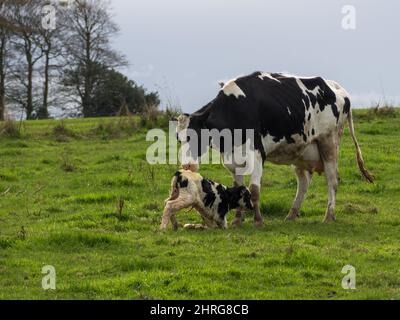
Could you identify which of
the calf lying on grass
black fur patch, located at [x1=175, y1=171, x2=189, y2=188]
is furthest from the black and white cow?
black fur patch, located at [x1=175, y1=171, x2=189, y2=188]

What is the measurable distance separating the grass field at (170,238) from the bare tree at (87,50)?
1175 inches

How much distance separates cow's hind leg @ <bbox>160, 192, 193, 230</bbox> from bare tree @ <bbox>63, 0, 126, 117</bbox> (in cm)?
3816

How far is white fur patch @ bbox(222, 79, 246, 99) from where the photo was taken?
15.3 meters

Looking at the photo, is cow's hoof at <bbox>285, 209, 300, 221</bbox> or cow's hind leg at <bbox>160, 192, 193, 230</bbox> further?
cow's hoof at <bbox>285, 209, 300, 221</bbox>

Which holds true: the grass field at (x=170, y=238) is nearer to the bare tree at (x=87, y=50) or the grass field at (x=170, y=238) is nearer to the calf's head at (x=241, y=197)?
the calf's head at (x=241, y=197)

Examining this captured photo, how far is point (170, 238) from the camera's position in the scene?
524 inches

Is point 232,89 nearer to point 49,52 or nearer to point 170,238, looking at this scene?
point 170,238

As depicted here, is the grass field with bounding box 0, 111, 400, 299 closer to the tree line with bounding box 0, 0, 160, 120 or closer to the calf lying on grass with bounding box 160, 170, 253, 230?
the calf lying on grass with bounding box 160, 170, 253, 230

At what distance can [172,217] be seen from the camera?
47.1ft

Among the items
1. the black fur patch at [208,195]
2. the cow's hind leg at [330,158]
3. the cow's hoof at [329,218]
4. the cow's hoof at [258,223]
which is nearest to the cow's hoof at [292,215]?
the cow's hoof at [329,218]

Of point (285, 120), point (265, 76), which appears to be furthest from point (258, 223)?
→ point (265, 76)

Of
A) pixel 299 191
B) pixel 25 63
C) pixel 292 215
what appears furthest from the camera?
pixel 25 63

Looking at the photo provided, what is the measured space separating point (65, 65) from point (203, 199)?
129 feet
